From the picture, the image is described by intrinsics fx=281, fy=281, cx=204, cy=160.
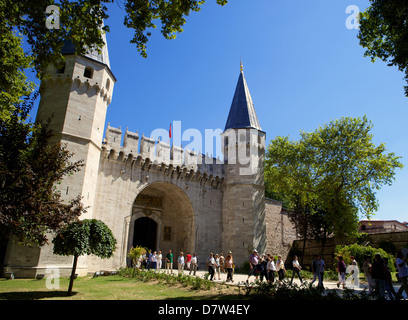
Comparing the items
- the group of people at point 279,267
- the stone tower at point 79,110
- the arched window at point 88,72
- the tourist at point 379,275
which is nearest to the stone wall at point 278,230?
the group of people at point 279,267

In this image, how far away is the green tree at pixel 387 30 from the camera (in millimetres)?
7738

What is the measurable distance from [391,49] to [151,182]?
14.8 metres

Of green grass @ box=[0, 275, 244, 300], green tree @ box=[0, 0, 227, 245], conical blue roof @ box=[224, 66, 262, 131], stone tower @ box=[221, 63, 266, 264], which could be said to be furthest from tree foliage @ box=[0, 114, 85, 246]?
conical blue roof @ box=[224, 66, 262, 131]

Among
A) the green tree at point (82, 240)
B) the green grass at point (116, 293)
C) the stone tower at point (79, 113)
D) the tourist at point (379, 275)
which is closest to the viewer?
the tourist at point (379, 275)

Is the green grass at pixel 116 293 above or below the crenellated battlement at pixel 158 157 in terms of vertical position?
below

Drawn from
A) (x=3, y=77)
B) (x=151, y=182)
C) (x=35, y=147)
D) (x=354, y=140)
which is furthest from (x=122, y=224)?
(x=354, y=140)

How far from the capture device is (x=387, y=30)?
893 centimetres

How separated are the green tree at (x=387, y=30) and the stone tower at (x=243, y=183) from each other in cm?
1308

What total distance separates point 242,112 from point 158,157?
863cm

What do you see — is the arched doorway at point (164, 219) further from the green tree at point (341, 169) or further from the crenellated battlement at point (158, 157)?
the green tree at point (341, 169)

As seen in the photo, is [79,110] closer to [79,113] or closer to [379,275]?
[79,113]
